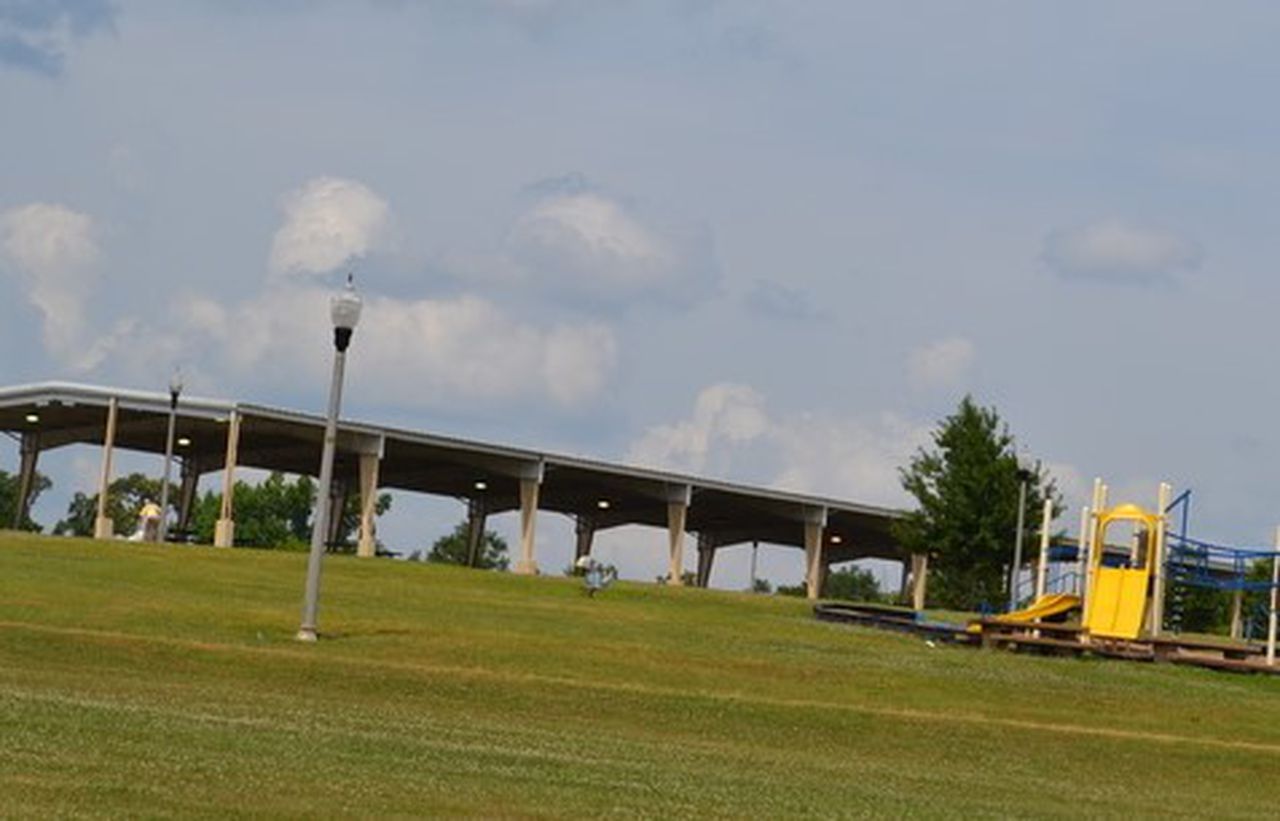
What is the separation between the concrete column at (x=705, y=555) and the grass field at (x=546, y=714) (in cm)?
5062

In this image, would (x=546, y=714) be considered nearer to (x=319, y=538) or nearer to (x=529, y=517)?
(x=319, y=538)

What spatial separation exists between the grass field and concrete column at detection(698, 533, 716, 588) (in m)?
50.6

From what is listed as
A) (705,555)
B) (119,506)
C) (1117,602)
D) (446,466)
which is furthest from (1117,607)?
(119,506)

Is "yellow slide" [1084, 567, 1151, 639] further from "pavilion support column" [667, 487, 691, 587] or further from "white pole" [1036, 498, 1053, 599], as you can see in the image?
"pavilion support column" [667, 487, 691, 587]

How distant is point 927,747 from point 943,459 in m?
46.3

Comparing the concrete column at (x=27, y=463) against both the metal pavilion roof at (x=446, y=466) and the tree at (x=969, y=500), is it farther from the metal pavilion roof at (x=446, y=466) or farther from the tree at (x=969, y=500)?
the tree at (x=969, y=500)

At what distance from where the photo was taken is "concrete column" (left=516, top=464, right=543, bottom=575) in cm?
7800

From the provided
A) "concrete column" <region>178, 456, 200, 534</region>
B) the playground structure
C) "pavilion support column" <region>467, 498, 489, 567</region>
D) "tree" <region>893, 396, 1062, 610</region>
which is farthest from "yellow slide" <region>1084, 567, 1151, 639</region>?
"pavilion support column" <region>467, 498, 489, 567</region>

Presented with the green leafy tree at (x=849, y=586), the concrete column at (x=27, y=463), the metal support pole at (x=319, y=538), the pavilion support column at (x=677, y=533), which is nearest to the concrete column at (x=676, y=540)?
the pavilion support column at (x=677, y=533)

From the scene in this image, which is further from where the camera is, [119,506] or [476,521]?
[119,506]

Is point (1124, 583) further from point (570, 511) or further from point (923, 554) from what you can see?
point (570, 511)

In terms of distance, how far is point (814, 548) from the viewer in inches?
3420

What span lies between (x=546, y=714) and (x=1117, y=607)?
1083 inches

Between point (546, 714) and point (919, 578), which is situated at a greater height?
point (919, 578)
